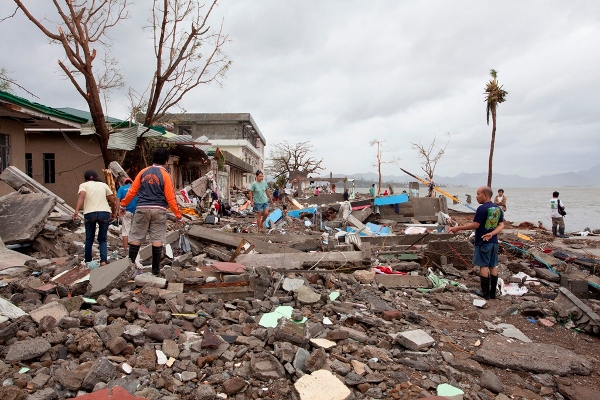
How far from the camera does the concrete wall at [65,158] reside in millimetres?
14547

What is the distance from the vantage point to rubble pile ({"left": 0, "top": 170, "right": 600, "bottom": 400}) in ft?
9.29

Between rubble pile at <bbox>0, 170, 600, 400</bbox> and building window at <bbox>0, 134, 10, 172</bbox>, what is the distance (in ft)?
19.9

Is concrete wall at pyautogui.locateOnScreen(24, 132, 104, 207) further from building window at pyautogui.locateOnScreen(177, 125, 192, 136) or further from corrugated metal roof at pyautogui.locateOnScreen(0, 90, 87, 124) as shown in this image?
building window at pyautogui.locateOnScreen(177, 125, 192, 136)

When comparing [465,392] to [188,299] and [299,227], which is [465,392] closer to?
[188,299]

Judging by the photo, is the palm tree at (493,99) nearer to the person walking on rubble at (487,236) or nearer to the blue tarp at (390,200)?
the blue tarp at (390,200)

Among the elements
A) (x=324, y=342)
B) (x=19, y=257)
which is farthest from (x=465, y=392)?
(x=19, y=257)

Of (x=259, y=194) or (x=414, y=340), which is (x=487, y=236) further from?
(x=259, y=194)

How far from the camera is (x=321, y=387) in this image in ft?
9.07

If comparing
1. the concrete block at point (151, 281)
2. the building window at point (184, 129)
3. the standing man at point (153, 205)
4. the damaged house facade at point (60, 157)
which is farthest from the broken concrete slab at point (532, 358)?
the building window at point (184, 129)

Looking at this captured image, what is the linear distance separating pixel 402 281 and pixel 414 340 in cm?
234

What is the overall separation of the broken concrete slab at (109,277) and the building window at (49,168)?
12.8 m

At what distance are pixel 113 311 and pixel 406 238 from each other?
6967mm

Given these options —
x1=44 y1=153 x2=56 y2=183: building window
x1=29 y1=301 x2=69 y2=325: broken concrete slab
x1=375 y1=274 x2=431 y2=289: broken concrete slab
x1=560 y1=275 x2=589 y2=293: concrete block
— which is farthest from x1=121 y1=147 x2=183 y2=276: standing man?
x1=44 y1=153 x2=56 y2=183: building window

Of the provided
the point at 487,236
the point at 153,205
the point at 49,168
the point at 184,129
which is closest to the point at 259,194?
the point at 153,205
